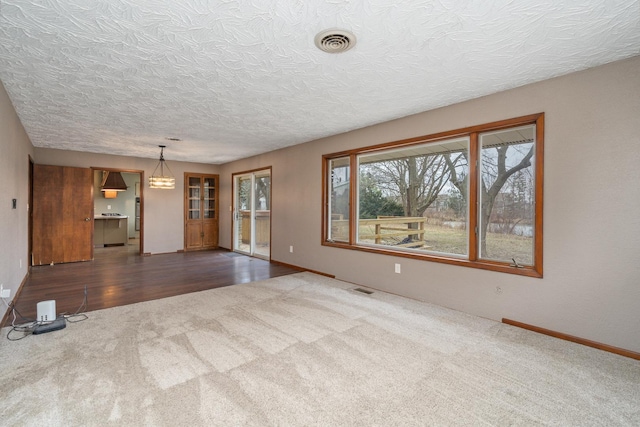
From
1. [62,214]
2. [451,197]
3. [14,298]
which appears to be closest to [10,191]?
[14,298]

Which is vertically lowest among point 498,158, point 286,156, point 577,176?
point 577,176

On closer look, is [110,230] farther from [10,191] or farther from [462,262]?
[462,262]

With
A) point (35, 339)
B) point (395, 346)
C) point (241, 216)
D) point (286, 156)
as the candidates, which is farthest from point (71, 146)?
point (395, 346)

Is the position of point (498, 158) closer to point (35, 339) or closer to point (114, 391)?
point (114, 391)

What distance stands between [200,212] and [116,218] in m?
2.64

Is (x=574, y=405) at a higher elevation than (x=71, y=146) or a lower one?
lower

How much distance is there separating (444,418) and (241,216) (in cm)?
682

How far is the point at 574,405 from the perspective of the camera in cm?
183

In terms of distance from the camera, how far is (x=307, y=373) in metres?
2.14

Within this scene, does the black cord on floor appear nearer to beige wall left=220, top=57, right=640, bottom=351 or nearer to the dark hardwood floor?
the dark hardwood floor

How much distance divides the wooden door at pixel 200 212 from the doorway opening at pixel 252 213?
99 cm

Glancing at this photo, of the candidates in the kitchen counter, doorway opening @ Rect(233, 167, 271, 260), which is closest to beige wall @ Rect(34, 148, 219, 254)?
doorway opening @ Rect(233, 167, 271, 260)

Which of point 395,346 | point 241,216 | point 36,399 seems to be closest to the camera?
point 36,399

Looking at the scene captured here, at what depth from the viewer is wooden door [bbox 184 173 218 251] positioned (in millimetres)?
8070
